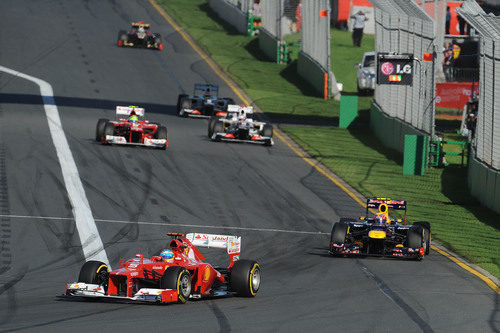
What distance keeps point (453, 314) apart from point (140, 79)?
120 ft

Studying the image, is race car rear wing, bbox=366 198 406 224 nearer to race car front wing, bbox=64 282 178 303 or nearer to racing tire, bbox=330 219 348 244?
racing tire, bbox=330 219 348 244

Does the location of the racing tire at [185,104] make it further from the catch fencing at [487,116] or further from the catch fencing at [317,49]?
the catch fencing at [487,116]

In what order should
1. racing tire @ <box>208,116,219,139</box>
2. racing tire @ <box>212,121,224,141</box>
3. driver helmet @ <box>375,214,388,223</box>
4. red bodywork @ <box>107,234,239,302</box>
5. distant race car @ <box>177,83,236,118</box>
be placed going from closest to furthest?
1. red bodywork @ <box>107,234,239,302</box>
2. driver helmet @ <box>375,214,388,223</box>
3. racing tire @ <box>212,121,224,141</box>
4. racing tire @ <box>208,116,219,139</box>
5. distant race car @ <box>177,83,236,118</box>

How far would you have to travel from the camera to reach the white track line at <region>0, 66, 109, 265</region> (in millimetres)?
20125

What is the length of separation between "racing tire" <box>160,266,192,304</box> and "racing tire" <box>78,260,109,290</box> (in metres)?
0.95

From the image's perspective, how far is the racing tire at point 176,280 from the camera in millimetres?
14258

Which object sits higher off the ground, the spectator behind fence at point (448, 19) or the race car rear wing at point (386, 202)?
the spectator behind fence at point (448, 19)

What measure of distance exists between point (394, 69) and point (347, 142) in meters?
5.74

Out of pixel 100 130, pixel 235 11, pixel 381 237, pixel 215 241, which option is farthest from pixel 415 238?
pixel 235 11

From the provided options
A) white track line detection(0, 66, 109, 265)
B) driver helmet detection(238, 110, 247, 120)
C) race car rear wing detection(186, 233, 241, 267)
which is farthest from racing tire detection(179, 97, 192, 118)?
race car rear wing detection(186, 233, 241, 267)

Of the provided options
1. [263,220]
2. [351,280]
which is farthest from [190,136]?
[351,280]

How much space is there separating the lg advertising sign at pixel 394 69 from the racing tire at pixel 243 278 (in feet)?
62.2

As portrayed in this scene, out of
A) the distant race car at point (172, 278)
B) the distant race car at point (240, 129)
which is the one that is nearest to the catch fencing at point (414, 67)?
the distant race car at point (240, 129)

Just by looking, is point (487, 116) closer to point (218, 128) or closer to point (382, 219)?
point (382, 219)
